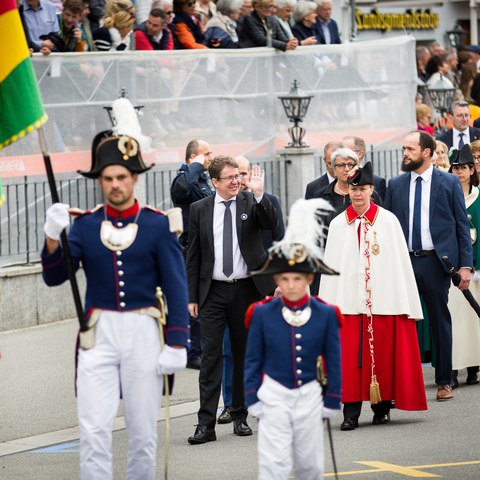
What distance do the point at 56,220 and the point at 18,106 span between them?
3.86ft

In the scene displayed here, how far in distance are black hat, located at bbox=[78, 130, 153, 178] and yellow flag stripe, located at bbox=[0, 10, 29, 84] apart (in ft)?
3.17

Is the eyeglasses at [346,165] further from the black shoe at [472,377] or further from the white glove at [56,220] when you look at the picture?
the white glove at [56,220]

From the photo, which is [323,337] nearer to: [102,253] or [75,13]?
[102,253]

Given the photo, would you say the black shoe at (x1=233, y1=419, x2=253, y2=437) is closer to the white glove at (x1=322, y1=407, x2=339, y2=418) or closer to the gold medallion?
the gold medallion

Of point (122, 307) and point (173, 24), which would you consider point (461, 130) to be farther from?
point (122, 307)

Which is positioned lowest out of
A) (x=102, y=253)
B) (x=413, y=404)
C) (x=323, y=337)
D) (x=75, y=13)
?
(x=413, y=404)

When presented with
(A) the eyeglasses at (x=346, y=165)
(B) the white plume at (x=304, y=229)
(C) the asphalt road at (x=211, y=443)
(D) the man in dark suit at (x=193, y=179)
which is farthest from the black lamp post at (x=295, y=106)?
(B) the white plume at (x=304, y=229)

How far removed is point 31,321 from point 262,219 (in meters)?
5.24

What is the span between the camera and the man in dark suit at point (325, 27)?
770 inches

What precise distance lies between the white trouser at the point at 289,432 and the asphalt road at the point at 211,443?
1498 mm

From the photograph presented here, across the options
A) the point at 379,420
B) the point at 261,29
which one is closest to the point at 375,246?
the point at 379,420

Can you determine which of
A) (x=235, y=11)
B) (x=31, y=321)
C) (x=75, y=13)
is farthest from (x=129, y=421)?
(x=235, y=11)

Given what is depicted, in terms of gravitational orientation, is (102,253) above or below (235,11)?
below

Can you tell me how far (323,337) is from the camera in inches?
290
